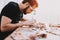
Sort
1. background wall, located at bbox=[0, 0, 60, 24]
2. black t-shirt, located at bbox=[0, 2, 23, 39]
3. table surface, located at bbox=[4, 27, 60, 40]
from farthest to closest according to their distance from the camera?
1. background wall, located at bbox=[0, 0, 60, 24]
2. table surface, located at bbox=[4, 27, 60, 40]
3. black t-shirt, located at bbox=[0, 2, 23, 39]

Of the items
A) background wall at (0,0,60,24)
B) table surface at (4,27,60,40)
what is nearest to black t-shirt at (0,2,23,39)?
table surface at (4,27,60,40)

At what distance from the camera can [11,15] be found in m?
1.23

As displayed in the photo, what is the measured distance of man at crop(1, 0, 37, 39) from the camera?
1.22 meters

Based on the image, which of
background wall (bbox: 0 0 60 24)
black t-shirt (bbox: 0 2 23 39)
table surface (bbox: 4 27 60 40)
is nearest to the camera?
black t-shirt (bbox: 0 2 23 39)

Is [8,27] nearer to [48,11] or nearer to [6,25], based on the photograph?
[6,25]

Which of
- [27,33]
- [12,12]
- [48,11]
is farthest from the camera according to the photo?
[48,11]

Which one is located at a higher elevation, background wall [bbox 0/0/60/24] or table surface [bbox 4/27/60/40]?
background wall [bbox 0/0/60/24]

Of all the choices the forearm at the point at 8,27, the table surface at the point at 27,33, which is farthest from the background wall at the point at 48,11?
the forearm at the point at 8,27

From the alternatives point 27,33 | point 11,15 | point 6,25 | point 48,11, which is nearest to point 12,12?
point 11,15

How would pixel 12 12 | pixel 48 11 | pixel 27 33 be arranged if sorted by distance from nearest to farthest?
pixel 12 12 → pixel 27 33 → pixel 48 11

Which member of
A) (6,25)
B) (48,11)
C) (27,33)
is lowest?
(27,33)

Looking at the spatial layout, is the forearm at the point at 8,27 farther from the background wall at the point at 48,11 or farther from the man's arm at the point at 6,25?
the background wall at the point at 48,11

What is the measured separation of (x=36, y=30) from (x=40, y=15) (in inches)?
8.5

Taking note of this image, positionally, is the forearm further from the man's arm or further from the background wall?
the background wall
